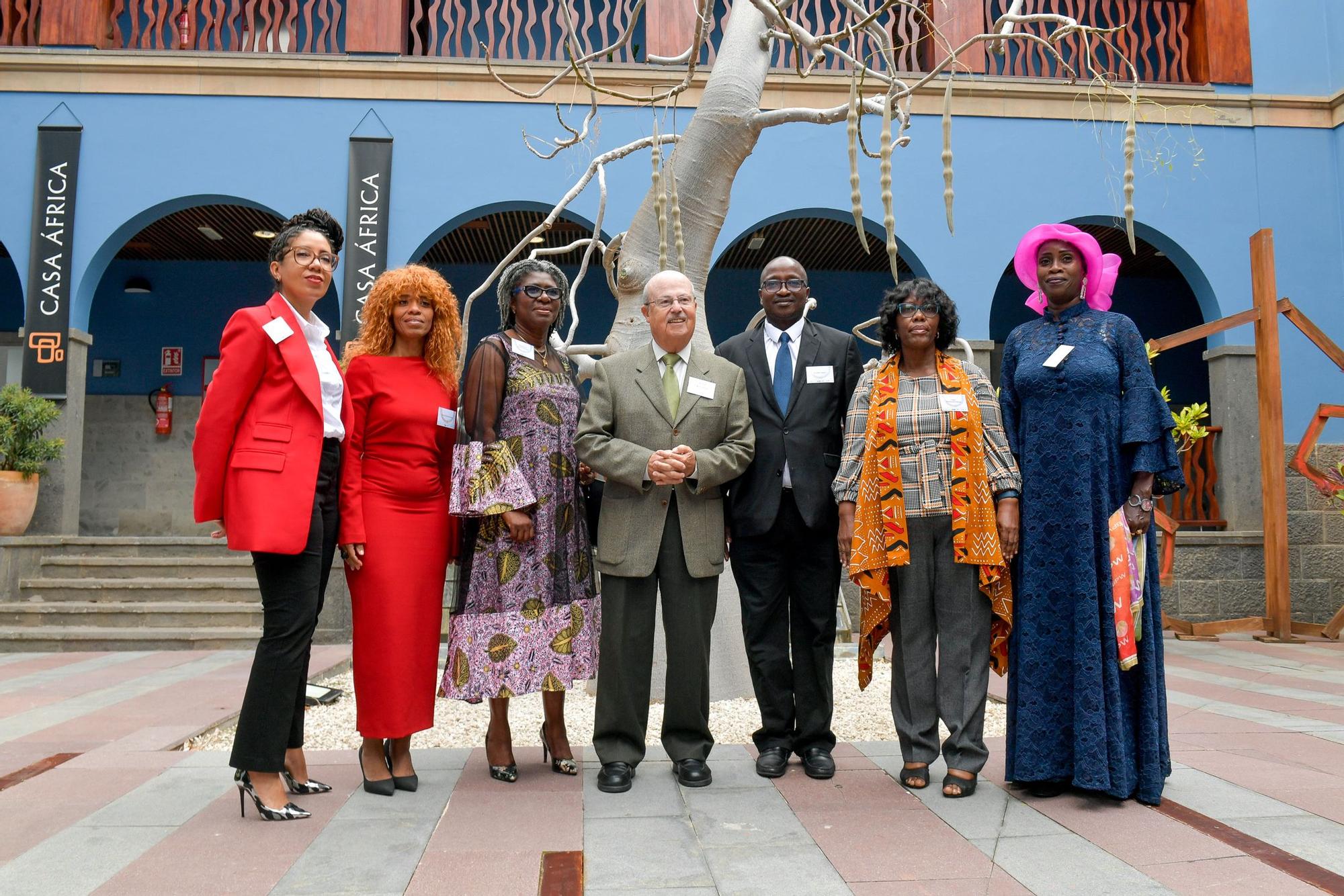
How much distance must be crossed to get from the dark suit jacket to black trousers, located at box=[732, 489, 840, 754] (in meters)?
0.06

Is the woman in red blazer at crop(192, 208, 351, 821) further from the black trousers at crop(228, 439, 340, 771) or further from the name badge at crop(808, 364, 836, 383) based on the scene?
the name badge at crop(808, 364, 836, 383)

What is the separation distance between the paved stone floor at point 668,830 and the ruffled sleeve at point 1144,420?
1.09 m

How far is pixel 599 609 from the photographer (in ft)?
12.0

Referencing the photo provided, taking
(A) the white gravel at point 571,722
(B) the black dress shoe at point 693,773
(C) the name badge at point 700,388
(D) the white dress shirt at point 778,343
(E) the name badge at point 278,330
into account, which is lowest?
(A) the white gravel at point 571,722

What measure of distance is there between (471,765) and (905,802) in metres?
1.64

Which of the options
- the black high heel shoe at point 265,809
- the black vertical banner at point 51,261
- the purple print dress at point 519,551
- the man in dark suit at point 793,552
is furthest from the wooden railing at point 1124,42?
the black high heel shoe at point 265,809

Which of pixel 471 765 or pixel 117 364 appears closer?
pixel 471 765

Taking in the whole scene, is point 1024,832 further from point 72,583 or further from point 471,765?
point 72,583

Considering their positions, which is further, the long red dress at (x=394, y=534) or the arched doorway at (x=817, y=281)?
the arched doorway at (x=817, y=281)

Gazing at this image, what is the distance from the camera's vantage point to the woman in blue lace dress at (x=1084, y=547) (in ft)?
10.4

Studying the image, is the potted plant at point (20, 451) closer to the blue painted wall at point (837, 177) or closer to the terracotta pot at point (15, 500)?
the terracotta pot at point (15, 500)

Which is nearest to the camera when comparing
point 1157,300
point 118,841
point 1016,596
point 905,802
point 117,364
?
point 118,841

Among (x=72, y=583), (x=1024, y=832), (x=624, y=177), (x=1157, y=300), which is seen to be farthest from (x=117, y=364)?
(x=1157, y=300)

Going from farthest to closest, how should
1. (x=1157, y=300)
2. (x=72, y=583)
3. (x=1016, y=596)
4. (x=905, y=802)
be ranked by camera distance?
(x=1157, y=300)
(x=72, y=583)
(x=1016, y=596)
(x=905, y=802)
